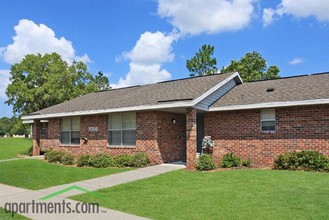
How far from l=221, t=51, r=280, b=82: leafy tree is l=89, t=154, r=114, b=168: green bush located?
89.4 ft

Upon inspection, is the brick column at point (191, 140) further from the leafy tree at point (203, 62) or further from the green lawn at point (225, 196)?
the leafy tree at point (203, 62)

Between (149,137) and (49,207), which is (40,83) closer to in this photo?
(149,137)

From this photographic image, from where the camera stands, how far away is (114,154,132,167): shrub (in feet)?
47.4

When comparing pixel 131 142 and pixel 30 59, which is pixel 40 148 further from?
pixel 30 59

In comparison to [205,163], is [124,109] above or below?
→ above

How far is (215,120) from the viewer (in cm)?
1483

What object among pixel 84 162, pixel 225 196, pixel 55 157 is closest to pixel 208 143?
pixel 84 162

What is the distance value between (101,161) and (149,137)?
2560 mm

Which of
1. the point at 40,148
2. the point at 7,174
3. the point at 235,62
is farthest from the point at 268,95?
the point at 235,62

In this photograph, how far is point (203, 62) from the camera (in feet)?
162

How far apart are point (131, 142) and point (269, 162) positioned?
662cm

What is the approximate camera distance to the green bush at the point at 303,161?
38.2 ft

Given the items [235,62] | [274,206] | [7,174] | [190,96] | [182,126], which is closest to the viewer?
[274,206]

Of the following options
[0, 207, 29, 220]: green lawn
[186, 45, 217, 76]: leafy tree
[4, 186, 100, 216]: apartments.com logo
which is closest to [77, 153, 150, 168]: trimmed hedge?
[4, 186, 100, 216]: apartments.com logo
